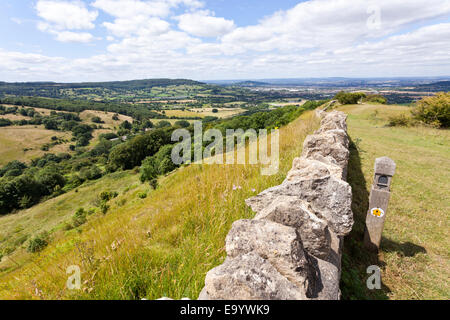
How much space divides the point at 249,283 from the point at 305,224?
0.81 metres

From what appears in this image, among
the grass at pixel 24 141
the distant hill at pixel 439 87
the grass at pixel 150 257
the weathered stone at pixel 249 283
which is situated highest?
the distant hill at pixel 439 87

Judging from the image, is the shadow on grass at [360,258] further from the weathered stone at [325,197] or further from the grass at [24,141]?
the grass at [24,141]

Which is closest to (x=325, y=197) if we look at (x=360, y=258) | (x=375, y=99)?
(x=360, y=258)

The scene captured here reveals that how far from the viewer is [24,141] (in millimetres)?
104875

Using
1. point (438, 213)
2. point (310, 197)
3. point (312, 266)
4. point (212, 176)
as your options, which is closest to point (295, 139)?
point (438, 213)

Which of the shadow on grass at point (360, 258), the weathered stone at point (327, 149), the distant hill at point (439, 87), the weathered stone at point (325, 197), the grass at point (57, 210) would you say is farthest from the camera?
the distant hill at point (439, 87)

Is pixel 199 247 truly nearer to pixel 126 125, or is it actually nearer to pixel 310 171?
pixel 310 171

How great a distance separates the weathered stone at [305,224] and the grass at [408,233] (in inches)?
63.7

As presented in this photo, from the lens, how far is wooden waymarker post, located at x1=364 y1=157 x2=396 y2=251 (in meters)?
3.43

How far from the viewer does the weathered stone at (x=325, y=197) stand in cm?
238

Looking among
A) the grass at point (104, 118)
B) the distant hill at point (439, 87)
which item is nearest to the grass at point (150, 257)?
Answer: the distant hill at point (439, 87)

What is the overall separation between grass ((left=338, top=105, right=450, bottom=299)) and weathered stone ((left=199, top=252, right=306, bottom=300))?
210 centimetres

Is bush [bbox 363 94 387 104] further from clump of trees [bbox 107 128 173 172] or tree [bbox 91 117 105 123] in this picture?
tree [bbox 91 117 105 123]
